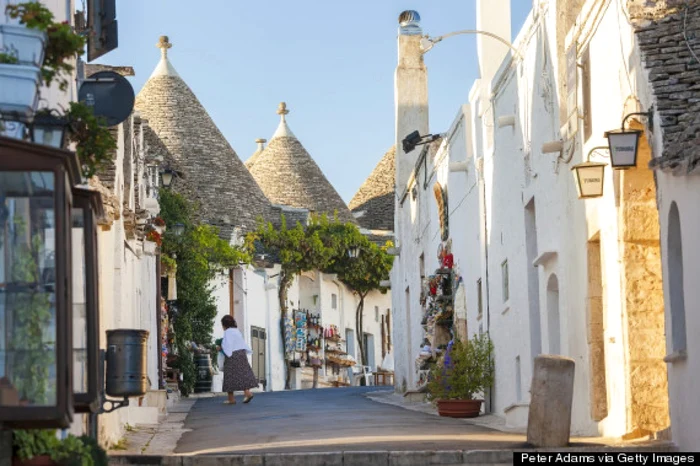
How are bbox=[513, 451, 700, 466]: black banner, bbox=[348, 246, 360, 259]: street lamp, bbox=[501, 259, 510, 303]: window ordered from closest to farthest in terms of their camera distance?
1. bbox=[513, 451, 700, 466]: black banner
2. bbox=[501, 259, 510, 303]: window
3. bbox=[348, 246, 360, 259]: street lamp

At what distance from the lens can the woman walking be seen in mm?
24078

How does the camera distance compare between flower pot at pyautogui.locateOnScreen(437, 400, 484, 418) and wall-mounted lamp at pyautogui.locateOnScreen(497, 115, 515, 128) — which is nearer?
wall-mounted lamp at pyautogui.locateOnScreen(497, 115, 515, 128)

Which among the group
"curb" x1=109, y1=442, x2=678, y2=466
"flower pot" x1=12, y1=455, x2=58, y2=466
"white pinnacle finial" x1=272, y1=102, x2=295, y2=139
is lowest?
"curb" x1=109, y1=442, x2=678, y2=466

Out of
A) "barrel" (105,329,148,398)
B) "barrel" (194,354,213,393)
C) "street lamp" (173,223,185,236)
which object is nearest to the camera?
"barrel" (105,329,148,398)

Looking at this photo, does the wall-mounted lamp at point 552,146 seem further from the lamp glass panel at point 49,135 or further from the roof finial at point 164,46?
the roof finial at point 164,46

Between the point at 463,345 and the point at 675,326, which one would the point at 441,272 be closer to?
the point at 463,345

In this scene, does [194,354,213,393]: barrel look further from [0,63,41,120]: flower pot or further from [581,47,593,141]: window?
[0,63,41,120]: flower pot

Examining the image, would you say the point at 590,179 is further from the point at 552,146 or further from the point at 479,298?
the point at 479,298

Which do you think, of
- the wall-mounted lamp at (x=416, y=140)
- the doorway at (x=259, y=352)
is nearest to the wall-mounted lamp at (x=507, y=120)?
the wall-mounted lamp at (x=416, y=140)

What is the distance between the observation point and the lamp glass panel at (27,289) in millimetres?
8203

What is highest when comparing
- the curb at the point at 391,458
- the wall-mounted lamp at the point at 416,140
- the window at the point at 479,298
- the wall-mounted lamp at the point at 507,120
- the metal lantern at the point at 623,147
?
the wall-mounted lamp at the point at 416,140

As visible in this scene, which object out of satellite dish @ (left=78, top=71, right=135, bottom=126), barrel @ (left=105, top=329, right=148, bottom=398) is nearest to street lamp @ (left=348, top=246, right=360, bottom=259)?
satellite dish @ (left=78, top=71, right=135, bottom=126)

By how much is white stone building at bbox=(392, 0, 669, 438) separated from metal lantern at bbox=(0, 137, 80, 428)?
6688 mm

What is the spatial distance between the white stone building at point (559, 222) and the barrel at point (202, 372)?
989 cm
